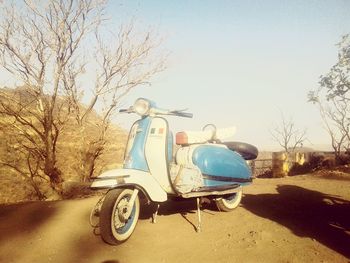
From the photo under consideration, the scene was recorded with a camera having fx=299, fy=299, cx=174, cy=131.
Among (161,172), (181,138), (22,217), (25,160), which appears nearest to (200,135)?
(181,138)

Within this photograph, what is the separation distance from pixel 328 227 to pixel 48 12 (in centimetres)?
855

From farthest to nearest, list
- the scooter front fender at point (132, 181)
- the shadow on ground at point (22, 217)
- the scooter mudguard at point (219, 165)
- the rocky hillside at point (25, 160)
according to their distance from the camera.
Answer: the rocky hillside at point (25, 160), the scooter mudguard at point (219, 165), the shadow on ground at point (22, 217), the scooter front fender at point (132, 181)

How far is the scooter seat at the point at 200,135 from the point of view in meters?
5.26

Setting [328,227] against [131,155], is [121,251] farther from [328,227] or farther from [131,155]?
[328,227]

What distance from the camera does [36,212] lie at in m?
5.48

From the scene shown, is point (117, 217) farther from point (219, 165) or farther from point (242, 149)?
point (242, 149)

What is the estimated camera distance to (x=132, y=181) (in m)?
3.91

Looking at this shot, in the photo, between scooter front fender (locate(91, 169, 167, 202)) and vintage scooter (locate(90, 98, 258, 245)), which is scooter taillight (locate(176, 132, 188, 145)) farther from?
scooter front fender (locate(91, 169, 167, 202))

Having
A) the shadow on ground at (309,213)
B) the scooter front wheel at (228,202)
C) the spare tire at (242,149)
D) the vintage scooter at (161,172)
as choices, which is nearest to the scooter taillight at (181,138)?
the vintage scooter at (161,172)

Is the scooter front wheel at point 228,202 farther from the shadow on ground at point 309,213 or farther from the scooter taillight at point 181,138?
the scooter taillight at point 181,138

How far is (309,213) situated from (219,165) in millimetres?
1826

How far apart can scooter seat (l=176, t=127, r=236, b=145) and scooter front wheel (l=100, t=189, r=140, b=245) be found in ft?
4.98

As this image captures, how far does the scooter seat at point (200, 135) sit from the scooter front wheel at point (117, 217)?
4.98ft

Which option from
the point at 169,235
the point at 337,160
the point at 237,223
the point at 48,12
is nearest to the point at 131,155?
the point at 169,235
